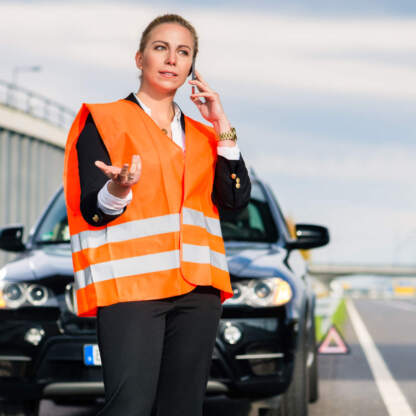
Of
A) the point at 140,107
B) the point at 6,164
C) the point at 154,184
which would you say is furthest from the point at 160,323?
the point at 6,164

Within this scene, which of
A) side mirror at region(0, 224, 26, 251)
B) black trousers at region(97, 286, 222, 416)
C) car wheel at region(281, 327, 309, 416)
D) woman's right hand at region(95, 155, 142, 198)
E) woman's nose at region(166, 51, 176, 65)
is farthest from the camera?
side mirror at region(0, 224, 26, 251)

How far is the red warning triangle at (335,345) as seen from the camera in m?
12.2

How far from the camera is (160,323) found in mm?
2980

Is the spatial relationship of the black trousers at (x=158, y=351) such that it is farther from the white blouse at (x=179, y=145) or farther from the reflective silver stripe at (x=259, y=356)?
the reflective silver stripe at (x=259, y=356)

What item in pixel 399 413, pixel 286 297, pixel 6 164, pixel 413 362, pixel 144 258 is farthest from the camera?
pixel 6 164

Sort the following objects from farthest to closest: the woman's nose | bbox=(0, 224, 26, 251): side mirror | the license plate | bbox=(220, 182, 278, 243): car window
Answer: bbox=(220, 182, 278, 243): car window → bbox=(0, 224, 26, 251): side mirror → the license plate → the woman's nose

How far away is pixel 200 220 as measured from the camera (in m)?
3.08

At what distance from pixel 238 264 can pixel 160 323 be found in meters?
2.54

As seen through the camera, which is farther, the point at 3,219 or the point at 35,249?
the point at 3,219

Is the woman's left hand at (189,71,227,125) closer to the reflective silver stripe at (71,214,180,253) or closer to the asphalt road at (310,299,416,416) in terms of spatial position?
the reflective silver stripe at (71,214,180,253)

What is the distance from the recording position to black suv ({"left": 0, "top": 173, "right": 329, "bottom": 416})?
5.10 meters

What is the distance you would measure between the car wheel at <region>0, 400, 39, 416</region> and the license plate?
4.00 ft

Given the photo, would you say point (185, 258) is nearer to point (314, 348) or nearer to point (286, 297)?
point (286, 297)

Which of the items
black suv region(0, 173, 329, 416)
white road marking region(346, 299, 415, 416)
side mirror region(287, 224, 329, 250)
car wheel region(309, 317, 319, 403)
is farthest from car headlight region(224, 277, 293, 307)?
white road marking region(346, 299, 415, 416)
